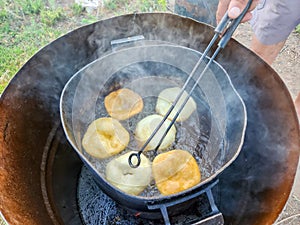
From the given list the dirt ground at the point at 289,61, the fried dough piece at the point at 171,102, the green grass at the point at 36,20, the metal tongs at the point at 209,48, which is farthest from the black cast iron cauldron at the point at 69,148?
the dirt ground at the point at 289,61

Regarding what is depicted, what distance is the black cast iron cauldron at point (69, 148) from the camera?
1.47 m

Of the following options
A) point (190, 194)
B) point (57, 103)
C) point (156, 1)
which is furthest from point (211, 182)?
point (156, 1)

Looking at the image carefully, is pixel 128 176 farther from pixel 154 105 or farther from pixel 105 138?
pixel 154 105

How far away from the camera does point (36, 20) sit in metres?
3.38

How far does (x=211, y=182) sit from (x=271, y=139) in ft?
1.98

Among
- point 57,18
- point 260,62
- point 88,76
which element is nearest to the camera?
point 88,76

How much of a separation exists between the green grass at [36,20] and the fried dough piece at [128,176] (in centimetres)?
186

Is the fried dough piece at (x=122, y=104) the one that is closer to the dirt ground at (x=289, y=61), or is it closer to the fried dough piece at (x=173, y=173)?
the fried dough piece at (x=173, y=173)

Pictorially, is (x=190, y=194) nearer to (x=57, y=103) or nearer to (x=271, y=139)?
(x=271, y=139)

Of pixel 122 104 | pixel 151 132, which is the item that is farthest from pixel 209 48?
pixel 122 104

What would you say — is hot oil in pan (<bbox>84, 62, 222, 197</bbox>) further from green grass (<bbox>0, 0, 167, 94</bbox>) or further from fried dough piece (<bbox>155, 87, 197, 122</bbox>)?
green grass (<bbox>0, 0, 167, 94</bbox>)

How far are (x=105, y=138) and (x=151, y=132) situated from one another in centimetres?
26

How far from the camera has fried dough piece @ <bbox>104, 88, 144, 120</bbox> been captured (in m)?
1.81

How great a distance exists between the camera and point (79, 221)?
5.39 feet
